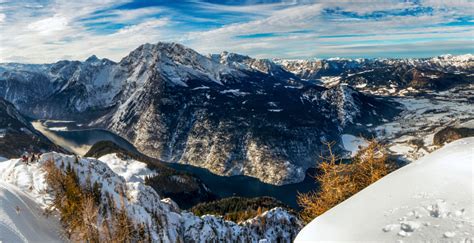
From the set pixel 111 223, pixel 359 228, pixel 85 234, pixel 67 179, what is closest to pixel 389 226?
pixel 359 228

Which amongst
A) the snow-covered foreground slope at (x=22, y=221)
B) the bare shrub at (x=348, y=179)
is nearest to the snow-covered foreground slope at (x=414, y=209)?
the bare shrub at (x=348, y=179)

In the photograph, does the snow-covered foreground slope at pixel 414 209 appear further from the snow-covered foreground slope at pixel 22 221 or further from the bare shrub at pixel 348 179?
the snow-covered foreground slope at pixel 22 221

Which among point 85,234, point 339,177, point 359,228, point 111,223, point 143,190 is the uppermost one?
point 359,228

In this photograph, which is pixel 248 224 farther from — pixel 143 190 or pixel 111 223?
pixel 111 223

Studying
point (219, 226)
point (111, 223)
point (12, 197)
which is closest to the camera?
point (12, 197)

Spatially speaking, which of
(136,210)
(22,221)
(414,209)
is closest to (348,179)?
(414,209)

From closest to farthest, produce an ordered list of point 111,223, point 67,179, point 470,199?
1. point 470,199
2. point 111,223
3. point 67,179

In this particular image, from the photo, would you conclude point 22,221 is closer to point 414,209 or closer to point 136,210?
point 136,210
